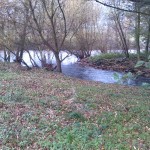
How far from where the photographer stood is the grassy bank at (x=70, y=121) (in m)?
5.91

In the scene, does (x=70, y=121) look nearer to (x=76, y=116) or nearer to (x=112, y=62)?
(x=76, y=116)

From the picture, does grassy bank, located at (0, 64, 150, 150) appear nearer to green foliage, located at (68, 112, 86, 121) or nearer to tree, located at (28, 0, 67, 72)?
green foliage, located at (68, 112, 86, 121)

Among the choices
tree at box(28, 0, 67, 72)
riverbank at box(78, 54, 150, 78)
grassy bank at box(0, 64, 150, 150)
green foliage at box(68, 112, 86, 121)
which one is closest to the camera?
grassy bank at box(0, 64, 150, 150)

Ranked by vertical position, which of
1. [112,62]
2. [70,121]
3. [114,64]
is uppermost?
[70,121]

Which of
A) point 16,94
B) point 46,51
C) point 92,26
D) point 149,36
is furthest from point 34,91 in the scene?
point 92,26

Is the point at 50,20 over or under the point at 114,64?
over

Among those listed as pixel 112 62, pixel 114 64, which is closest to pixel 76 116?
pixel 114 64

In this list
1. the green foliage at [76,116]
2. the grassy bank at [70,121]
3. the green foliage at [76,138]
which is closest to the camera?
the green foliage at [76,138]

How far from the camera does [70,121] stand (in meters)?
7.24

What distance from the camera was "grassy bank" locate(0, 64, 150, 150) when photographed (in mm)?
5914

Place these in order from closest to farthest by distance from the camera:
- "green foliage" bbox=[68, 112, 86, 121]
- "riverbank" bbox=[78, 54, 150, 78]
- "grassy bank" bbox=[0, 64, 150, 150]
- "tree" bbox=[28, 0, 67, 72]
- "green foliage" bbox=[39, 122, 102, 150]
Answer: "green foliage" bbox=[39, 122, 102, 150], "grassy bank" bbox=[0, 64, 150, 150], "green foliage" bbox=[68, 112, 86, 121], "tree" bbox=[28, 0, 67, 72], "riverbank" bbox=[78, 54, 150, 78]

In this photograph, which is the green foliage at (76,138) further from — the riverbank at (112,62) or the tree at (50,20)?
the riverbank at (112,62)

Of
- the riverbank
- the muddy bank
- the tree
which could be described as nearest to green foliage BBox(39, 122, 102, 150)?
the tree

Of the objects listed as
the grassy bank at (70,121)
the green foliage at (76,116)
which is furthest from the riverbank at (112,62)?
the green foliage at (76,116)
